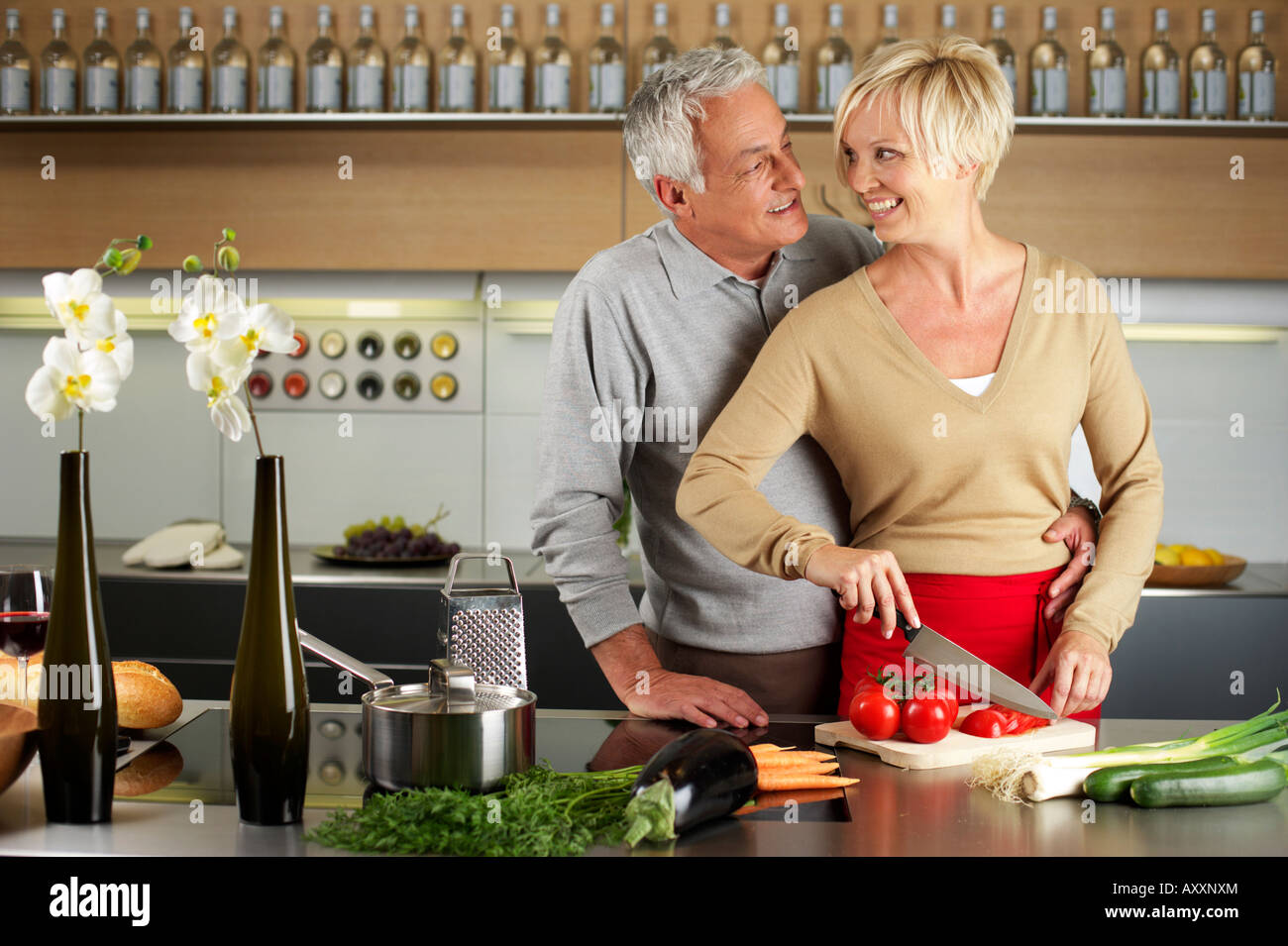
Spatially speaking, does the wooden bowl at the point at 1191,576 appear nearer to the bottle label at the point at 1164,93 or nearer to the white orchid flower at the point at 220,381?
the bottle label at the point at 1164,93

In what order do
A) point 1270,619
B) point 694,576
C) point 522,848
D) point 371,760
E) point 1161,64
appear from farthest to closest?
point 1161,64 < point 1270,619 < point 694,576 < point 371,760 < point 522,848

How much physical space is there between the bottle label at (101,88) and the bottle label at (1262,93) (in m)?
2.91

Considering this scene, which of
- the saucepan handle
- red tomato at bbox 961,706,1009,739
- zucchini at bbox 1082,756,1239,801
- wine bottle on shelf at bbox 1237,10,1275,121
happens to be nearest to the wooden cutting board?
red tomato at bbox 961,706,1009,739

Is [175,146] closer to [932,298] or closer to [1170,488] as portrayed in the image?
[932,298]

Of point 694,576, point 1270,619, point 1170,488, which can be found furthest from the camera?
point 1170,488

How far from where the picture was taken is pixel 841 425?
163 centimetres

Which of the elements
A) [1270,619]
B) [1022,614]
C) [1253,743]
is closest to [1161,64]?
[1270,619]

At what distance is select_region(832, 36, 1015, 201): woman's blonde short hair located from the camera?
1.54m

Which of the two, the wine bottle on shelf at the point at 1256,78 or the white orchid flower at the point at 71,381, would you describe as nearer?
the white orchid flower at the point at 71,381

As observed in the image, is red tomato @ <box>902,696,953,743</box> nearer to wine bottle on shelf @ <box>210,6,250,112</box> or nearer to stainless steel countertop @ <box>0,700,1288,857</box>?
stainless steel countertop @ <box>0,700,1288,857</box>

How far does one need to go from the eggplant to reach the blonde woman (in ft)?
1.39

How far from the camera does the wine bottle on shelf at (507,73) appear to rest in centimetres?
308

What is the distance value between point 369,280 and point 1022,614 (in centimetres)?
209

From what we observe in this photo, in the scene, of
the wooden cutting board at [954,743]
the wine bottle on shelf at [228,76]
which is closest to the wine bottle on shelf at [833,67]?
the wine bottle on shelf at [228,76]
